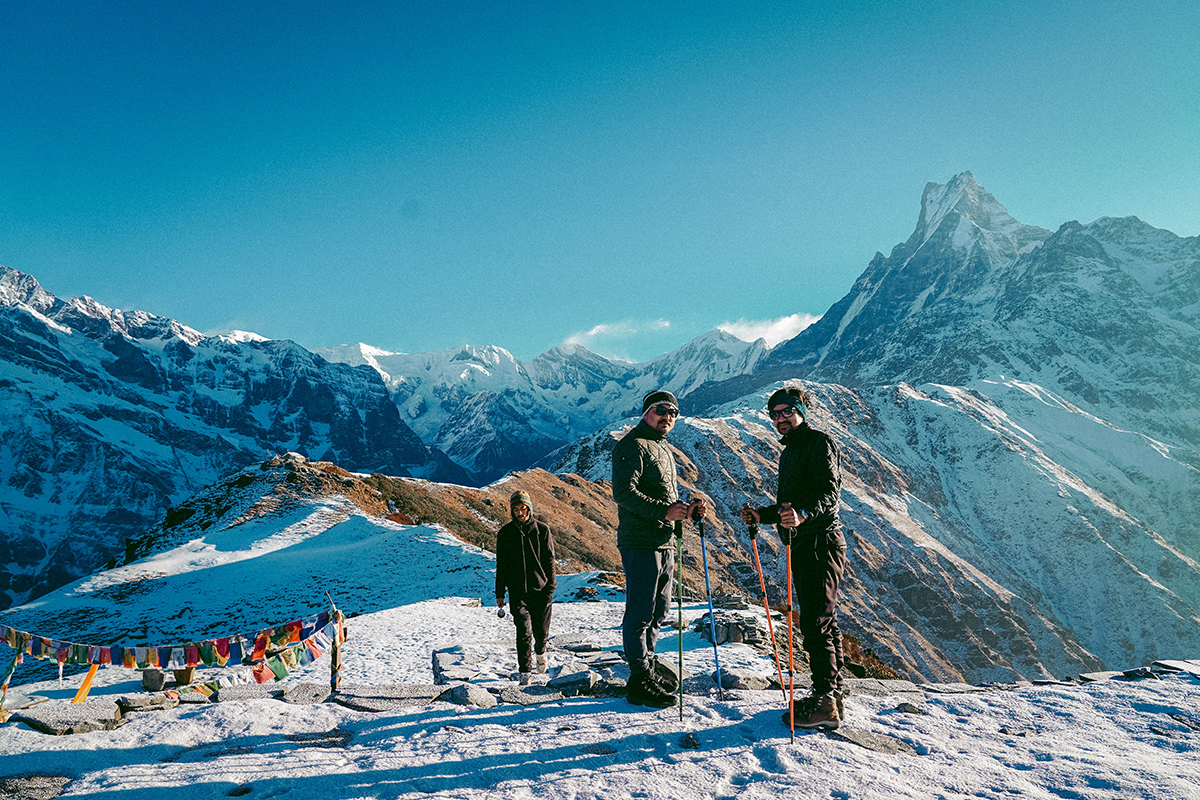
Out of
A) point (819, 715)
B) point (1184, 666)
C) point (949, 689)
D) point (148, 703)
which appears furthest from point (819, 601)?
point (148, 703)

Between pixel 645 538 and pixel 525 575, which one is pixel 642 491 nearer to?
pixel 645 538

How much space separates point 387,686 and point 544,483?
6224 centimetres

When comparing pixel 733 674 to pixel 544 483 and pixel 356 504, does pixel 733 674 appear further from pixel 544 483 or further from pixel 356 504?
pixel 544 483

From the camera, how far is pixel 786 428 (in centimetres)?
668

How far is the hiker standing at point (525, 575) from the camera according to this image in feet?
28.3

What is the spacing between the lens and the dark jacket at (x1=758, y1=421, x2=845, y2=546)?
243 inches

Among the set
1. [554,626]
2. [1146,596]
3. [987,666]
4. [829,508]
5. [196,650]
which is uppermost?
[829,508]

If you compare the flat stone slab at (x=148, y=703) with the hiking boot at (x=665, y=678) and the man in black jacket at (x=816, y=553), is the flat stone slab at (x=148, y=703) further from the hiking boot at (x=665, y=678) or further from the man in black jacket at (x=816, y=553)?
the man in black jacket at (x=816, y=553)

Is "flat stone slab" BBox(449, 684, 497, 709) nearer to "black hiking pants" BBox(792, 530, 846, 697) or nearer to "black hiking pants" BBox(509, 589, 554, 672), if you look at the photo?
"black hiking pants" BBox(509, 589, 554, 672)

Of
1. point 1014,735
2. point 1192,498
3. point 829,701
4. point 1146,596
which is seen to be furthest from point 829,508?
point 1192,498

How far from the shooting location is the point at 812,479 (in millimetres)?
6281

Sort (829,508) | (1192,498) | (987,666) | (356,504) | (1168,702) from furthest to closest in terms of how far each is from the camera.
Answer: (1192,498) → (987,666) → (356,504) → (1168,702) → (829,508)

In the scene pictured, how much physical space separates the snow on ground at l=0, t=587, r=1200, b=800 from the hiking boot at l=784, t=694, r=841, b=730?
13cm

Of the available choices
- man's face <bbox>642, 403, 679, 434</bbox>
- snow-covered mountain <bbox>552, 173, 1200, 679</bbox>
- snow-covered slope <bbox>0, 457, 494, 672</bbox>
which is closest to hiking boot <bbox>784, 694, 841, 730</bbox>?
man's face <bbox>642, 403, 679, 434</bbox>
